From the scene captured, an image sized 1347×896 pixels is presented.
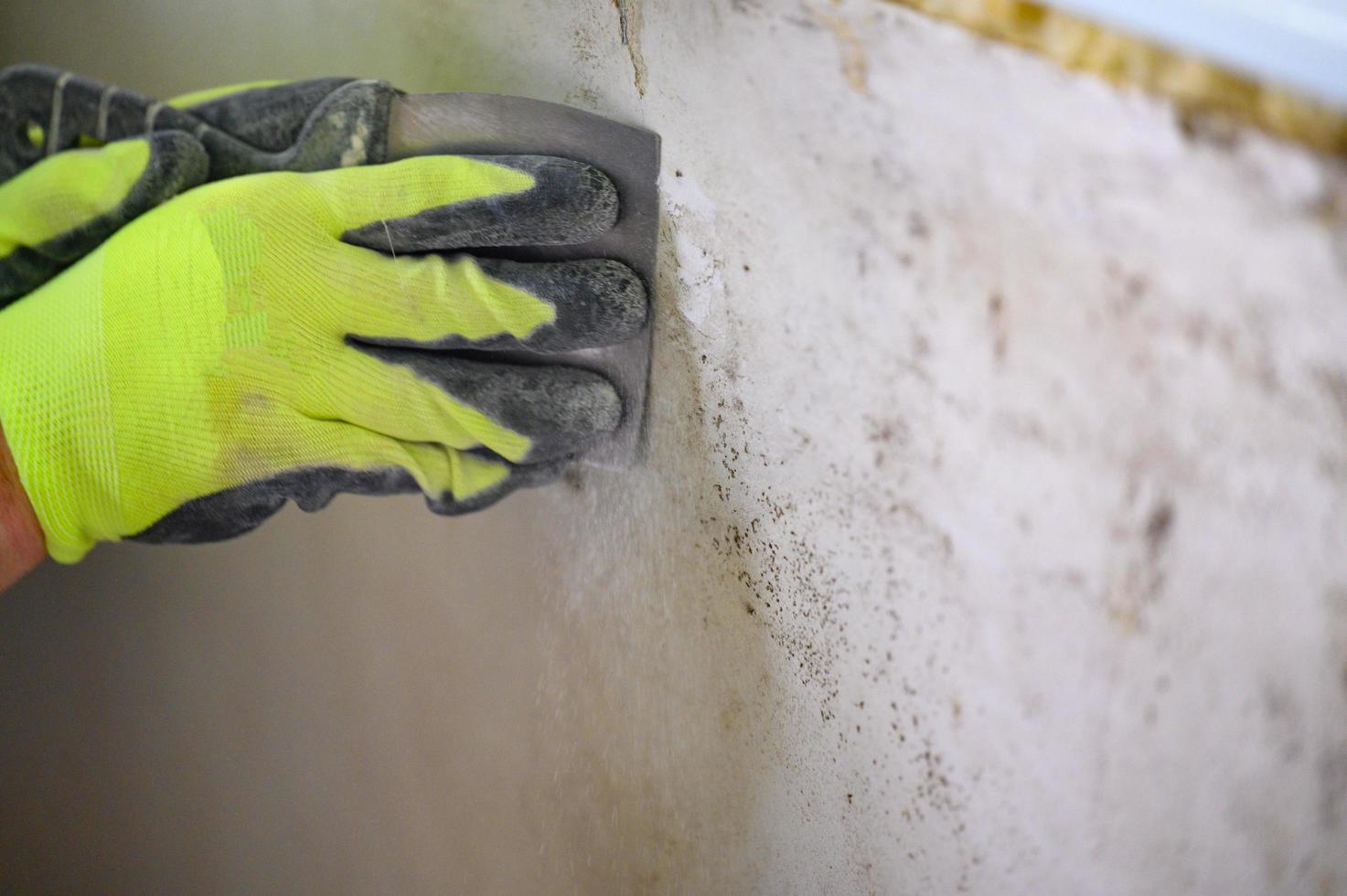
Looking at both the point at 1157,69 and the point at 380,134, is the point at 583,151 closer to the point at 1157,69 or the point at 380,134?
the point at 380,134

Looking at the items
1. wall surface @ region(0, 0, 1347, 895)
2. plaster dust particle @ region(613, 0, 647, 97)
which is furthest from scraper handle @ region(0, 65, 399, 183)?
plaster dust particle @ region(613, 0, 647, 97)

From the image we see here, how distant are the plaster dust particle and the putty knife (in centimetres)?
6

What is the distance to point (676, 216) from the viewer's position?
1.07 m

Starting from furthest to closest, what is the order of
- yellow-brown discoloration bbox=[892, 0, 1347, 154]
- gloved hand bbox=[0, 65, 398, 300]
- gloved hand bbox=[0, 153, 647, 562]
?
gloved hand bbox=[0, 65, 398, 300]
gloved hand bbox=[0, 153, 647, 562]
yellow-brown discoloration bbox=[892, 0, 1347, 154]

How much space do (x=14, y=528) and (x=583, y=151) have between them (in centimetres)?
75

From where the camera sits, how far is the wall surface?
63 cm

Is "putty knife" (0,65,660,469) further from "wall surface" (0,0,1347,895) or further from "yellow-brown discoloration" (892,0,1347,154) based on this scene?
"yellow-brown discoloration" (892,0,1347,154)

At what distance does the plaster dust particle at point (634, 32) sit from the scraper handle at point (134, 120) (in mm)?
344

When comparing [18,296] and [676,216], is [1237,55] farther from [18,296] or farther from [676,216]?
[18,296]

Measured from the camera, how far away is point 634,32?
108 centimetres

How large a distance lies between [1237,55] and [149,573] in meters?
1.84

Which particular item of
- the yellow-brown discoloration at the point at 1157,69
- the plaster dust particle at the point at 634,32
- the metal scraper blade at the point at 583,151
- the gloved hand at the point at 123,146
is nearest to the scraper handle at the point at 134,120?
the gloved hand at the point at 123,146

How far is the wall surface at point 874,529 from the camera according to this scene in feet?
2.08

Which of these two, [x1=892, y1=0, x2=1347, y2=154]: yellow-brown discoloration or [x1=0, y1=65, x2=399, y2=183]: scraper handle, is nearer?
[x1=892, y1=0, x2=1347, y2=154]: yellow-brown discoloration
